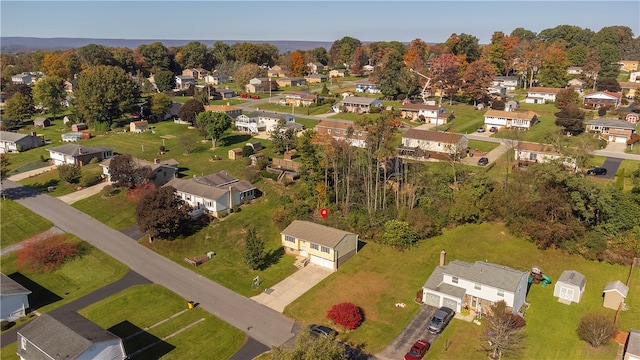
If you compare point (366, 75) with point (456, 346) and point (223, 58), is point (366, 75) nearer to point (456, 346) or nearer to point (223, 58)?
point (223, 58)

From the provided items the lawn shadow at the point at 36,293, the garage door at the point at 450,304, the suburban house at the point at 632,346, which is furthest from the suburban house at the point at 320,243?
the suburban house at the point at 632,346

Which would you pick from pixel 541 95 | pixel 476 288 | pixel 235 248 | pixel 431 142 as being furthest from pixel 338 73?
pixel 476 288

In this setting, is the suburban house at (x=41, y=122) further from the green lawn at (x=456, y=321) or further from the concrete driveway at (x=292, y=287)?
the green lawn at (x=456, y=321)

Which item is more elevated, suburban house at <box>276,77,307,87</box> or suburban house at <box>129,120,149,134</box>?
suburban house at <box>276,77,307,87</box>

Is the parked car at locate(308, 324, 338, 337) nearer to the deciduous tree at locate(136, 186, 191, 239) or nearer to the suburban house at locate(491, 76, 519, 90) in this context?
the deciduous tree at locate(136, 186, 191, 239)

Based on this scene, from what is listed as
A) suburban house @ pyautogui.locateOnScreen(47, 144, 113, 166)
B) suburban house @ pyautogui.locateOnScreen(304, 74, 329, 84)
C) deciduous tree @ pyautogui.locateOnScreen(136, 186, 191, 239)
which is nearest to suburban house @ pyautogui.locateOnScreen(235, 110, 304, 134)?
suburban house @ pyautogui.locateOnScreen(47, 144, 113, 166)

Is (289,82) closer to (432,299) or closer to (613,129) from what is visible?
(613,129)
